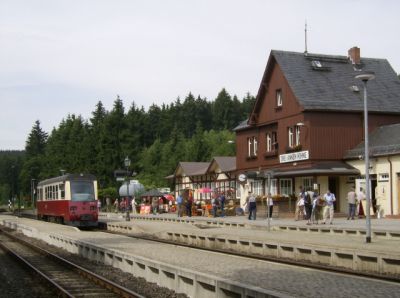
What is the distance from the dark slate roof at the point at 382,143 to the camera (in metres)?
34.5

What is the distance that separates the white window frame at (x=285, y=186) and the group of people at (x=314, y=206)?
5377 mm

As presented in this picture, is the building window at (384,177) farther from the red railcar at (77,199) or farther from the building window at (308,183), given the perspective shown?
the red railcar at (77,199)

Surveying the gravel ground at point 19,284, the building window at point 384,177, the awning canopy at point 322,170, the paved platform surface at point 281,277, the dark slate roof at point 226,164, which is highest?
the dark slate roof at point 226,164

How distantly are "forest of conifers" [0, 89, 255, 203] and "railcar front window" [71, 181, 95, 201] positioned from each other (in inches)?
1885

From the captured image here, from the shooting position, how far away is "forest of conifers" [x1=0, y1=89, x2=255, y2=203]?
8812cm

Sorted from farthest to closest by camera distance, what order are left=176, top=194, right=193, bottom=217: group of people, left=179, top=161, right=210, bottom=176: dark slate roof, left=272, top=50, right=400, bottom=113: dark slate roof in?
left=179, top=161, right=210, bottom=176: dark slate roof → left=176, top=194, right=193, bottom=217: group of people → left=272, top=50, right=400, bottom=113: dark slate roof

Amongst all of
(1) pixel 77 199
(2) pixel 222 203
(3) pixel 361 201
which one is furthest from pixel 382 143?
(1) pixel 77 199

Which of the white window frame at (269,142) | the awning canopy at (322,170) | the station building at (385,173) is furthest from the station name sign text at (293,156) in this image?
the station building at (385,173)

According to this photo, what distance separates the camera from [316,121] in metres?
39.5

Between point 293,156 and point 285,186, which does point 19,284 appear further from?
point 285,186

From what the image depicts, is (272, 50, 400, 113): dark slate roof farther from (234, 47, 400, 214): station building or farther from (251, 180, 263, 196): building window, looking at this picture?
(251, 180, 263, 196): building window

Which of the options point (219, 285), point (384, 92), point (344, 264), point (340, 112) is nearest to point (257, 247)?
point (344, 264)

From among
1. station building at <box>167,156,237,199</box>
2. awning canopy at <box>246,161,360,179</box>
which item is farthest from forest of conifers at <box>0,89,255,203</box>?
awning canopy at <box>246,161,360,179</box>

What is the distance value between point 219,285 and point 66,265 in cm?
890
